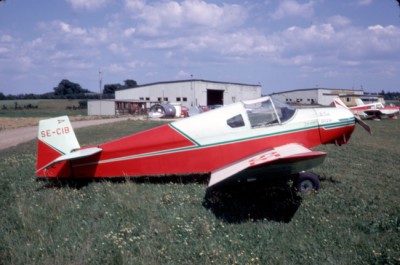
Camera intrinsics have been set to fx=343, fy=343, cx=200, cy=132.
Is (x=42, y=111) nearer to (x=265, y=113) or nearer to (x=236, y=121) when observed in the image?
(x=236, y=121)

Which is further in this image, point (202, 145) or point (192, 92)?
point (192, 92)

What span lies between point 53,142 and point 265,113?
4.60 m

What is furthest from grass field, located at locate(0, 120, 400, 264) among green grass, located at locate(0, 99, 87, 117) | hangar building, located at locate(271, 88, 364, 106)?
hangar building, located at locate(271, 88, 364, 106)

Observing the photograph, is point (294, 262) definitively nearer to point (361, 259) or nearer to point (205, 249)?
point (361, 259)

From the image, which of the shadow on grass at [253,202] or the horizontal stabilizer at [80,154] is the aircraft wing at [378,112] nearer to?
the shadow on grass at [253,202]

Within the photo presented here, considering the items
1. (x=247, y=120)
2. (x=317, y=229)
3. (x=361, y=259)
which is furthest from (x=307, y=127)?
Answer: (x=361, y=259)

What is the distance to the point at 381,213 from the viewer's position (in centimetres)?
550

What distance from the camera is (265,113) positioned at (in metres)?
7.25

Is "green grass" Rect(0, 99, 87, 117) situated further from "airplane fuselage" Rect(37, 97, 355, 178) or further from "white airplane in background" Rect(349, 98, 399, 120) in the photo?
"airplane fuselage" Rect(37, 97, 355, 178)

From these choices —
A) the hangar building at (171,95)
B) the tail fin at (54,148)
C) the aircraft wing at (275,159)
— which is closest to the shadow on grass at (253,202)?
the aircraft wing at (275,159)

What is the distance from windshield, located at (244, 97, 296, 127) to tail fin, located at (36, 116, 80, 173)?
153 inches

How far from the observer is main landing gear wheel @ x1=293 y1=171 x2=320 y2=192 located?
6781mm

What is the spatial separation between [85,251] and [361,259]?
3.31 meters

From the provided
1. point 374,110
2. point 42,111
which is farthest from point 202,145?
point 42,111
